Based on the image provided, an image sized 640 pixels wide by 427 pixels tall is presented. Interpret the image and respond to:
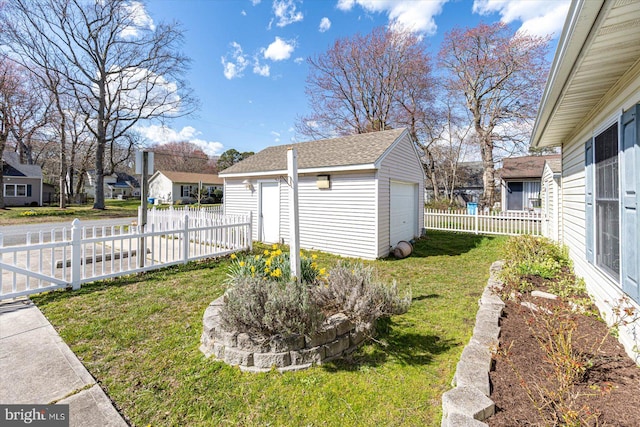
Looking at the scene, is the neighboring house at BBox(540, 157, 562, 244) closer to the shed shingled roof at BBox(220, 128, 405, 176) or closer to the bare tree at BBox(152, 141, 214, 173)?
the shed shingled roof at BBox(220, 128, 405, 176)

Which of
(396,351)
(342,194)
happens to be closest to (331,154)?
(342,194)

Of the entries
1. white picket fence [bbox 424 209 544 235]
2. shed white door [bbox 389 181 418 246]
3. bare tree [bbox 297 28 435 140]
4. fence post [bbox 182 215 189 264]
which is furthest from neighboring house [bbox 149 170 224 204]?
shed white door [bbox 389 181 418 246]

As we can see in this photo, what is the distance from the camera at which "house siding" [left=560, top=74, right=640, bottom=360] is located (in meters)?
2.75

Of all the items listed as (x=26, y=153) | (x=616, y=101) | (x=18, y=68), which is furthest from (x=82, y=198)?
(x=616, y=101)

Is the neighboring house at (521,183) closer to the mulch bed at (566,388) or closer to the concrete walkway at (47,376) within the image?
the mulch bed at (566,388)

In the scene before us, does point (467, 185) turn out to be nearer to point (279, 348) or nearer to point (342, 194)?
point (342, 194)

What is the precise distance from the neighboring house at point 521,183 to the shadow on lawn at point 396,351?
72.9ft

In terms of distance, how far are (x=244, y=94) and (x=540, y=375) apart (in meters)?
19.2

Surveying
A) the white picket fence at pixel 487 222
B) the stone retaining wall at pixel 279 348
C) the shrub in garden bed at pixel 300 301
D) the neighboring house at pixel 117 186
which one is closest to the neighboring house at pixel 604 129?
the shrub in garden bed at pixel 300 301

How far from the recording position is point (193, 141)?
46594 millimetres

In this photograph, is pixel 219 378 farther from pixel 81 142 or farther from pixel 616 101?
pixel 81 142

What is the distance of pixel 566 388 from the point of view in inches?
73.7

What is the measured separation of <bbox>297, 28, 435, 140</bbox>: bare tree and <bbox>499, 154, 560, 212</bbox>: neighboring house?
25.5 feet

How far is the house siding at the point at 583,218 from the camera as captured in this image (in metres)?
2.75
